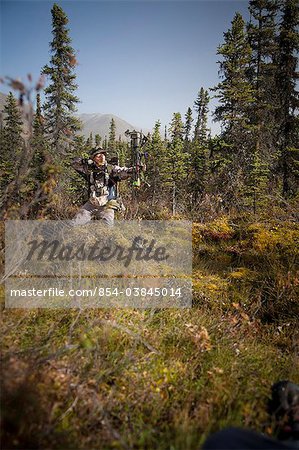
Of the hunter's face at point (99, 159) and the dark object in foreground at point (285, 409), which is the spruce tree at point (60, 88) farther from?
the dark object in foreground at point (285, 409)

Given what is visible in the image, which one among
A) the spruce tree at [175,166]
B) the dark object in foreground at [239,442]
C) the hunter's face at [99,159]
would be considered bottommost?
the dark object in foreground at [239,442]

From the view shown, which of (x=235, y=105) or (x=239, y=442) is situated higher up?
(x=235, y=105)

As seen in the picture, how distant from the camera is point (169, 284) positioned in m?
5.16

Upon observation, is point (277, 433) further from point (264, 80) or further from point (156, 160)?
point (156, 160)

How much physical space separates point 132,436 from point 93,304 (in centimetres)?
199

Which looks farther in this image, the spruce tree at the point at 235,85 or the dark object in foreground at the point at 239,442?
the spruce tree at the point at 235,85

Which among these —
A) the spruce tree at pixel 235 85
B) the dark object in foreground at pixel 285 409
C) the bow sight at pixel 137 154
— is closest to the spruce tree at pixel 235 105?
the spruce tree at pixel 235 85

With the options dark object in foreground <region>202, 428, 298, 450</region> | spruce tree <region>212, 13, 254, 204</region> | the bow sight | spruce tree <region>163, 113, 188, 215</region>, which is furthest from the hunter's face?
spruce tree <region>163, 113, 188, 215</region>

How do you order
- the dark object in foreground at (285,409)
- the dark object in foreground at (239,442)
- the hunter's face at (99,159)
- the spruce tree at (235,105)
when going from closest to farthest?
the dark object in foreground at (239,442)
the dark object in foreground at (285,409)
the hunter's face at (99,159)
the spruce tree at (235,105)

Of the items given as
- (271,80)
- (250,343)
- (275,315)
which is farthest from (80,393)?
(271,80)

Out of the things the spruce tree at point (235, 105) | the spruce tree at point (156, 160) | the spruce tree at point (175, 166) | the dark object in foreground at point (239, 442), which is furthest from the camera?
the spruce tree at point (156, 160)

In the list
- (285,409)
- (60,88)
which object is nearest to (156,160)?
(60,88)

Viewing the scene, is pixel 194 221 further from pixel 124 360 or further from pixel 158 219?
pixel 124 360

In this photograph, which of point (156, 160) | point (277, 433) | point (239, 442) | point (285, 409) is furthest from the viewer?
point (156, 160)
